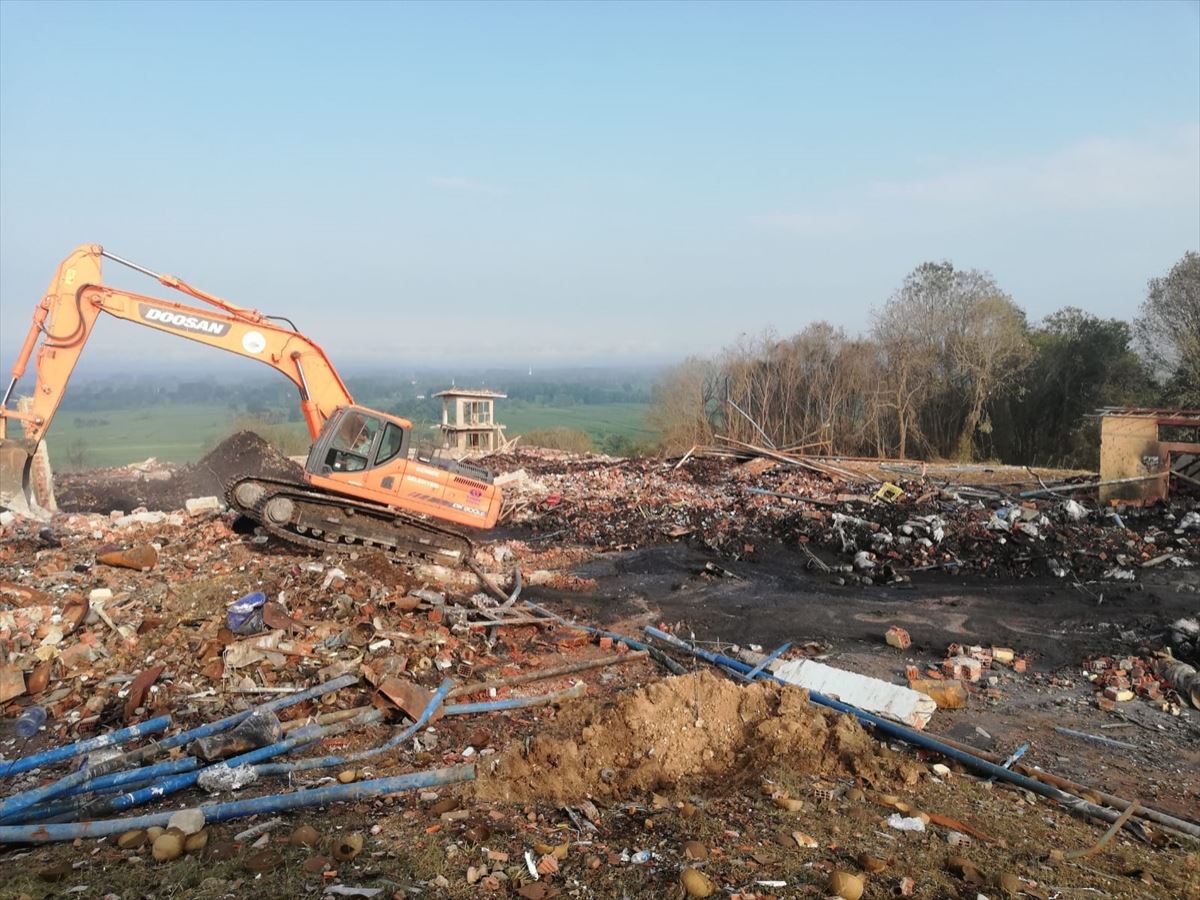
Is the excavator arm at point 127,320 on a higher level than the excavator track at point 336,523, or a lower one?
higher

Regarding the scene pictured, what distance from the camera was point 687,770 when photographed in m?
5.18

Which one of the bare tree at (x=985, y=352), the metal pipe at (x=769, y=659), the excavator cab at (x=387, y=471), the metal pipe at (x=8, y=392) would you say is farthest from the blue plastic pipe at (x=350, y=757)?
the bare tree at (x=985, y=352)

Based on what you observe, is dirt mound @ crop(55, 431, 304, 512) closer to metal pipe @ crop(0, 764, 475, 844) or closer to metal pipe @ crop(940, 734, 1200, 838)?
metal pipe @ crop(0, 764, 475, 844)

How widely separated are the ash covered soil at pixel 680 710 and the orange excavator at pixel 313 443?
0.71m

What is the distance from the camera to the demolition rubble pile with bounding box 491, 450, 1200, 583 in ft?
38.7

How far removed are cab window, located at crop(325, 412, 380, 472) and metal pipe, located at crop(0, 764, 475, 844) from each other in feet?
21.2

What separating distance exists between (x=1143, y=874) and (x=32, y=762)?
254 inches

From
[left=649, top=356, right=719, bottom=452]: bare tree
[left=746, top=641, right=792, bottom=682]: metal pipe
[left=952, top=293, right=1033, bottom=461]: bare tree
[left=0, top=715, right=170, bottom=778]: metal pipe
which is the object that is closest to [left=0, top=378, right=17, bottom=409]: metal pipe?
[left=0, top=715, right=170, bottom=778]: metal pipe

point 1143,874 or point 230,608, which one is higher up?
point 230,608

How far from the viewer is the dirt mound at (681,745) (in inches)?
191

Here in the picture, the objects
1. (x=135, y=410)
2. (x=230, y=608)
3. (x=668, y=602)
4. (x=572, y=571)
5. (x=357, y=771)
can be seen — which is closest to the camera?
(x=357, y=771)

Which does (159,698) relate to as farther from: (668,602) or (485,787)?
(668,602)

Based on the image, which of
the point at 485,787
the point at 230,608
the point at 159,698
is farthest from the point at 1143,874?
the point at 230,608

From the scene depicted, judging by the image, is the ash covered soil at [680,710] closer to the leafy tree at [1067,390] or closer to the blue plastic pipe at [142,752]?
the blue plastic pipe at [142,752]
